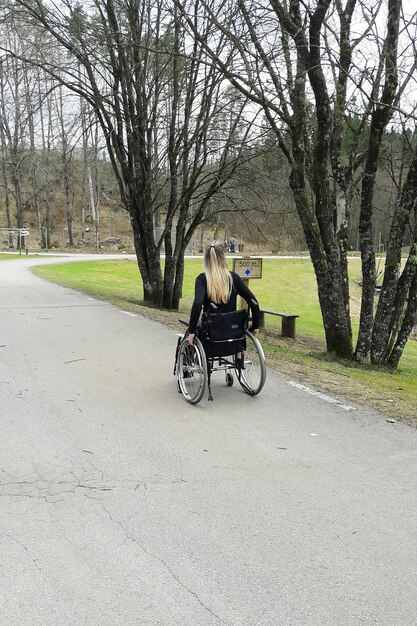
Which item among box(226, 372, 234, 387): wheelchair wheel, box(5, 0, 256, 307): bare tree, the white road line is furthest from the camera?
box(5, 0, 256, 307): bare tree

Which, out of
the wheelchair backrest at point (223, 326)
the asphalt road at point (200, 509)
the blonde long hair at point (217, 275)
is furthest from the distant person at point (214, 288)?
the asphalt road at point (200, 509)

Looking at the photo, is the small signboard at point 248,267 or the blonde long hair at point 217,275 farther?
the small signboard at point 248,267

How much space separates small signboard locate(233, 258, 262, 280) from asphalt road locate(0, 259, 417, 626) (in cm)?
627

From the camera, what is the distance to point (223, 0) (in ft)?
37.3

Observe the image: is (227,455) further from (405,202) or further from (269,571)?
(405,202)

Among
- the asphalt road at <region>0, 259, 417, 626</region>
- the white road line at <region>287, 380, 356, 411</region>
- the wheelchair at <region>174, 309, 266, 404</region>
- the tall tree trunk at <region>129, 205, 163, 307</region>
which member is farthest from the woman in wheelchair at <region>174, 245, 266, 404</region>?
the tall tree trunk at <region>129, 205, 163, 307</region>

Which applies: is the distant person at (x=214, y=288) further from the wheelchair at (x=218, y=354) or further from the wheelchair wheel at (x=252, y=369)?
the wheelchair wheel at (x=252, y=369)

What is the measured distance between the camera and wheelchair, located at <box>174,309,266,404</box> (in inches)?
228

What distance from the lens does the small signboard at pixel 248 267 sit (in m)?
12.6

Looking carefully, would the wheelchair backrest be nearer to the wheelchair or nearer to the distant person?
the wheelchair

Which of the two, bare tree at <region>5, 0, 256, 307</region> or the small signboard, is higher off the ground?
bare tree at <region>5, 0, 256, 307</region>

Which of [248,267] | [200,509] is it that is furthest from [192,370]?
[248,267]

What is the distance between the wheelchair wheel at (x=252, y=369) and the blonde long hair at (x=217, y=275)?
54 centimetres

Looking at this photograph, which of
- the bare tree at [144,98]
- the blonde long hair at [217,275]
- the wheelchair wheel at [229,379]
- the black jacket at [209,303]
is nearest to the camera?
the black jacket at [209,303]
